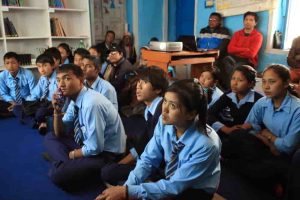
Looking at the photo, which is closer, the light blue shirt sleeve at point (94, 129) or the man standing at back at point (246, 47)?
the light blue shirt sleeve at point (94, 129)

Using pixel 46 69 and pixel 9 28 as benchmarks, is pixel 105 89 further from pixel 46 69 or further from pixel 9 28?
pixel 9 28

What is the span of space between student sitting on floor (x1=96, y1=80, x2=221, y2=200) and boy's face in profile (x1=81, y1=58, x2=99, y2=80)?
153 centimetres

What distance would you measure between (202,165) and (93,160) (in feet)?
2.84

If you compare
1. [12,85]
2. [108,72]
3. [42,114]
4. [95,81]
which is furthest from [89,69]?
[12,85]

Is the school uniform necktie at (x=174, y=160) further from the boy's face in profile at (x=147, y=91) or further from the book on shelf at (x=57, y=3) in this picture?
the book on shelf at (x=57, y=3)

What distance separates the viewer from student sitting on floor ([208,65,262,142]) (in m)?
2.28

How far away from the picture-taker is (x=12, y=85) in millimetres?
3527

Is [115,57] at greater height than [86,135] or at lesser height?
greater

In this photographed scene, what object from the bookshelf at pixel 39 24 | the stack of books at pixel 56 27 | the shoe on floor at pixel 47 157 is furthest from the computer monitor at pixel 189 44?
the shoe on floor at pixel 47 157

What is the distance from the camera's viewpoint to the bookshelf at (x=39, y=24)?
4246 millimetres

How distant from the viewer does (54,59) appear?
11.3 ft

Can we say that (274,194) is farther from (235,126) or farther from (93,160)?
(93,160)

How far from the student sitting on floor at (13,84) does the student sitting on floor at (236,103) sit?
2.33 metres

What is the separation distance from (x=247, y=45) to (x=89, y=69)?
8.12 ft
